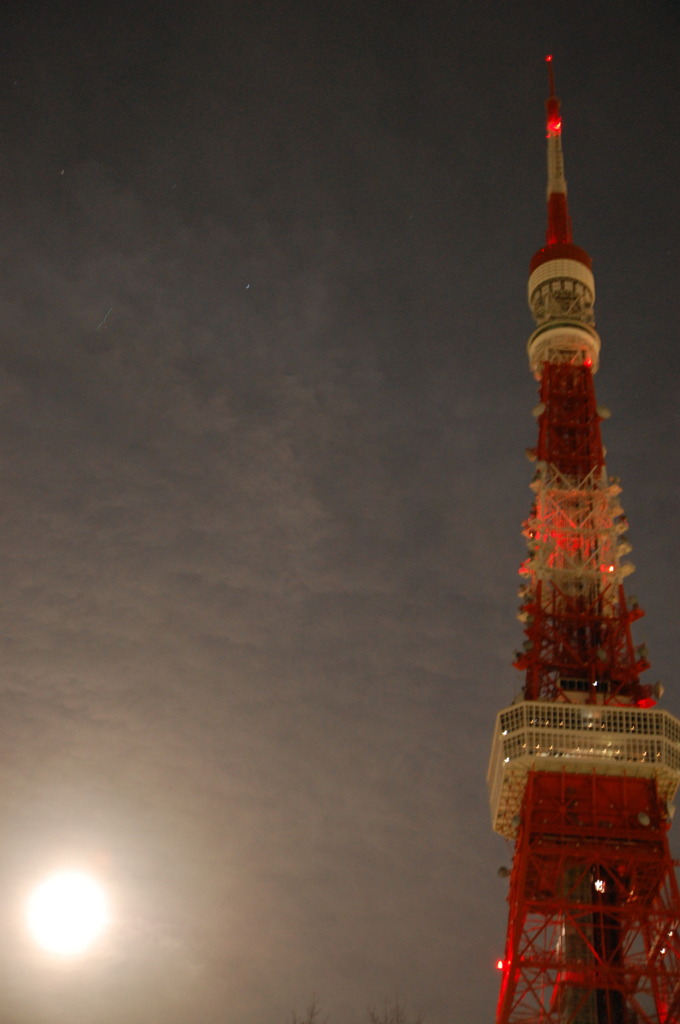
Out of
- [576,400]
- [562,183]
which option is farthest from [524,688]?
[562,183]

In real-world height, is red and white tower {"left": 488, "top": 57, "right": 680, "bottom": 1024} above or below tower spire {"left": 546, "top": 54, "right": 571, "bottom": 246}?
below

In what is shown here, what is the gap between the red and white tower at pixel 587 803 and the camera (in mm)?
50688

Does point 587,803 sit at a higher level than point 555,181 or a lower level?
lower

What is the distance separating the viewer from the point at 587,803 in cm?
5406

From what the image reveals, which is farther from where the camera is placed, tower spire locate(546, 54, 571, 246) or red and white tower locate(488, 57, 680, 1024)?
tower spire locate(546, 54, 571, 246)

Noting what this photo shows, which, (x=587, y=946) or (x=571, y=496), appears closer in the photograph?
(x=587, y=946)

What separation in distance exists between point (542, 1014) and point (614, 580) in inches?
1071

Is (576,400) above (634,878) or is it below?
above

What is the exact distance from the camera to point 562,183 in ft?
287

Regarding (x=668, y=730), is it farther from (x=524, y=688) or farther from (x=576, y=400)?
(x=576, y=400)

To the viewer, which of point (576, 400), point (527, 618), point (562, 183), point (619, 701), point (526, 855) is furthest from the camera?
point (562, 183)

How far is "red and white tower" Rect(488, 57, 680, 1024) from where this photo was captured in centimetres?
5069

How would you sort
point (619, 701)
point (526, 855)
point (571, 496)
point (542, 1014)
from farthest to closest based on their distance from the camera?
point (571, 496) → point (619, 701) → point (526, 855) → point (542, 1014)

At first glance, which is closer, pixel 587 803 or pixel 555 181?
pixel 587 803
